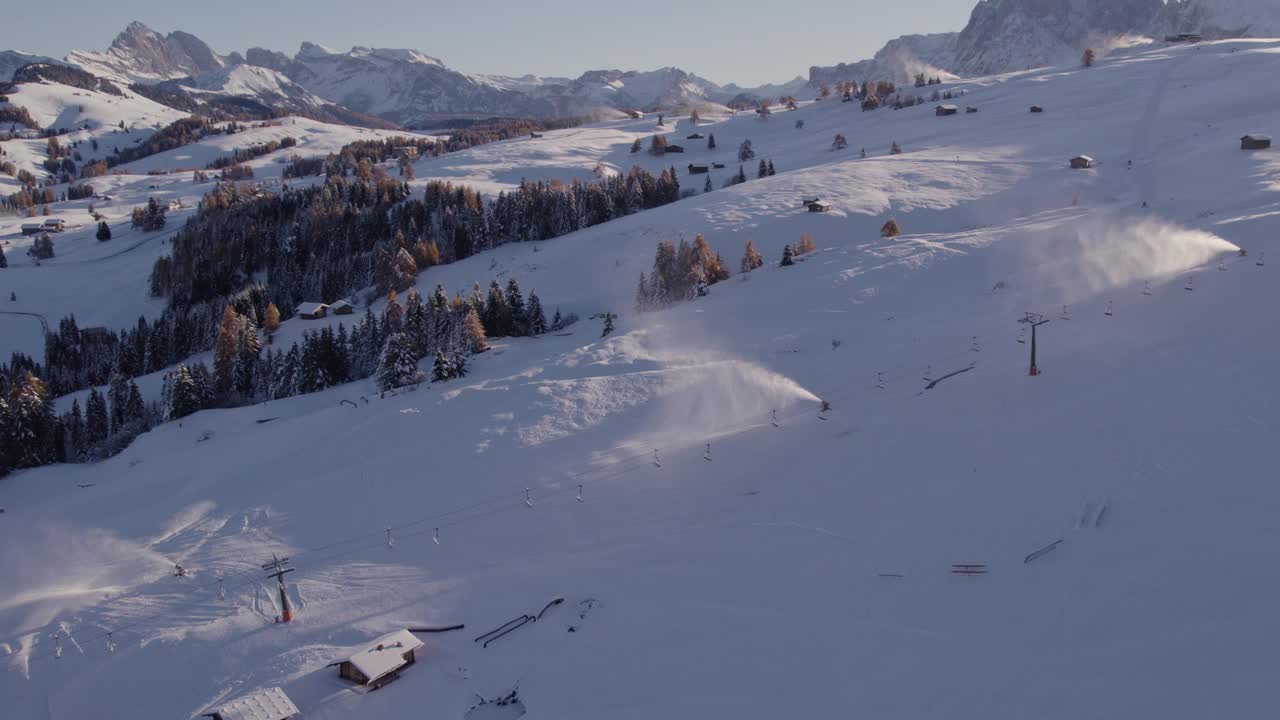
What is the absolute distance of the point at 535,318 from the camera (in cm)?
7138

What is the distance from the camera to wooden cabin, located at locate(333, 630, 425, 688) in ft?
64.9

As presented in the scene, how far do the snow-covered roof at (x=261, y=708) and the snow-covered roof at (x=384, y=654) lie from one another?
1726mm

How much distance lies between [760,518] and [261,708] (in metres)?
15.1

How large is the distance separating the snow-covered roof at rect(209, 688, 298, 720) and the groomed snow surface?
0.80 meters

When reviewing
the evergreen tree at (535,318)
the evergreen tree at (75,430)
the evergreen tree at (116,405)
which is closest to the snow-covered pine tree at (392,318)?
the evergreen tree at (535,318)

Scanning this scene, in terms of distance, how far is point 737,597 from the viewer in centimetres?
2162

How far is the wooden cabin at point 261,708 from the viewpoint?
18.7 meters

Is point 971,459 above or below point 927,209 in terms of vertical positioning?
below

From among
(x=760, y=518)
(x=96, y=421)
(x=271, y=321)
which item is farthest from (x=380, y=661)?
(x=271, y=321)

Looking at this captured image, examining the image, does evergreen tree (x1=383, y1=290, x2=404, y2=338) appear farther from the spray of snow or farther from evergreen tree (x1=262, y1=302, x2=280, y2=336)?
the spray of snow

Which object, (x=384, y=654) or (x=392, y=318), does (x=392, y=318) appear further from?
(x=384, y=654)

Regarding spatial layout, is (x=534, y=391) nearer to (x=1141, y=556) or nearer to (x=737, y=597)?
(x=737, y=597)

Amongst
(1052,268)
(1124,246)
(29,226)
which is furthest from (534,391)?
(29,226)

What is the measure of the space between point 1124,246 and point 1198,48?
14960cm
